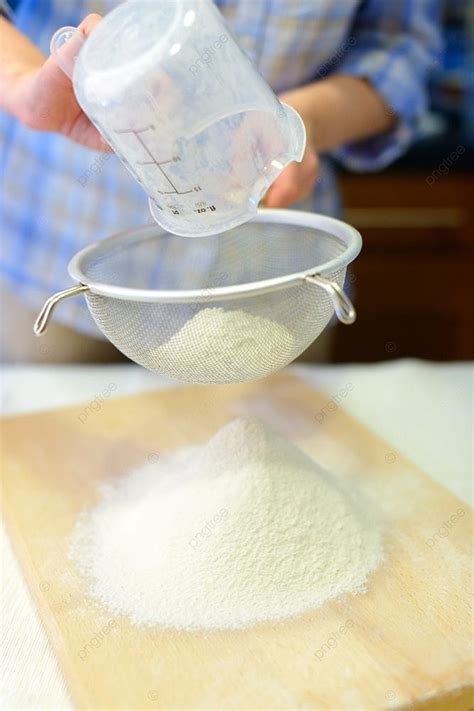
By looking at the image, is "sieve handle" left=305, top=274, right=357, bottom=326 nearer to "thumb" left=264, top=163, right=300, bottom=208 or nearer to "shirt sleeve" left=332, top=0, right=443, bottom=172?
"thumb" left=264, top=163, right=300, bottom=208

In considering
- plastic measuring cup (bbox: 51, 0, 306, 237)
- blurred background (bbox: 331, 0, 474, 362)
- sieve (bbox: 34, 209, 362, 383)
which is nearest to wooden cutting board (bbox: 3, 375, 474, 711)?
sieve (bbox: 34, 209, 362, 383)

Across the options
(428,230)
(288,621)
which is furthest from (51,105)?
(428,230)

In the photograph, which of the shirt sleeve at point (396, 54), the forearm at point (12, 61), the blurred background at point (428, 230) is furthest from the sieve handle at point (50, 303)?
the blurred background at point (428, 230)

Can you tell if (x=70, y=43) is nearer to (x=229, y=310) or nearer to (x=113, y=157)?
(x=229, y=310)

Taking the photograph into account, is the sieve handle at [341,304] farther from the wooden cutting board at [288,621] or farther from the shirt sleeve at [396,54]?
the shirt sleeve at [396,54]

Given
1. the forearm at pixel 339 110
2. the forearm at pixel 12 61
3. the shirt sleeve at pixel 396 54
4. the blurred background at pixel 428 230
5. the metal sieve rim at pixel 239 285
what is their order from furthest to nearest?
the blurred background at pixel 428 230 < the shirt sleeve at pixel 396 54 < the forearm at pixel 339 110 < the forearm at pixel 12 61 < the metal sieve rim at pixel 239 285

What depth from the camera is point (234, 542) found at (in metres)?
0.70

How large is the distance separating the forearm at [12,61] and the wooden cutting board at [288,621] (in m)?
0.37

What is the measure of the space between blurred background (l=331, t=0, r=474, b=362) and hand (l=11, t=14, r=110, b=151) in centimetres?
118

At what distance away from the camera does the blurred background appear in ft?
6.24

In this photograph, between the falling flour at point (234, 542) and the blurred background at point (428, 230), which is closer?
the falling flour at point (234, 542)

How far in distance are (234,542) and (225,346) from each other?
17cm

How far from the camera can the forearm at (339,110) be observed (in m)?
1.00

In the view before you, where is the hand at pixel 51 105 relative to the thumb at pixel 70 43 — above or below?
below
